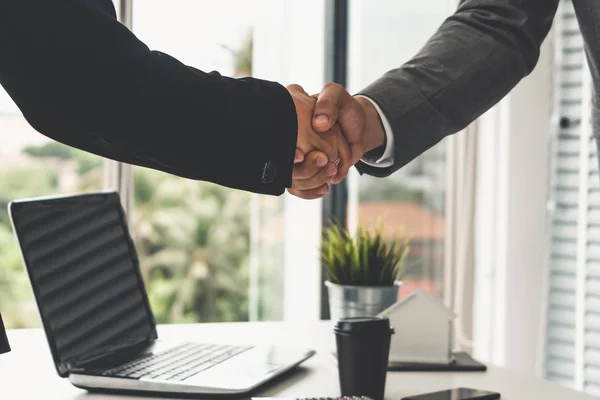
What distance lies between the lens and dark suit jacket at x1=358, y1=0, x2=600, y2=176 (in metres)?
1.42

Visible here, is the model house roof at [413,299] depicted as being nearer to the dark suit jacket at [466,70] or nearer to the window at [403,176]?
the dark suit jacket at [466,70]

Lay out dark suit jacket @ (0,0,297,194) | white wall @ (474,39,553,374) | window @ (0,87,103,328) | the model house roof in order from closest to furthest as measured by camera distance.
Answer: dark suit jacket @ (0,0,297,194), the model house roof, white wall @ (474,39,553,374), window @ (0,87,103,328)

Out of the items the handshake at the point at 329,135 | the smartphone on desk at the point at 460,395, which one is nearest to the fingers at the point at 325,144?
the handshake at the point at 329,135

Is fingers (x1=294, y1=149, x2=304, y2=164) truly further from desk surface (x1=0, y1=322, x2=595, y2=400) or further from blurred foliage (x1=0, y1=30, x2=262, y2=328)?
blurred foliage (x1=0, y1=30, x2=262, y2=328)

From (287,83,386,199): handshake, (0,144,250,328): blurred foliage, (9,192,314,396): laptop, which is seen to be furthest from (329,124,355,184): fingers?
(0,144,250,328): blurred foliage

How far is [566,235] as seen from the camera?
8.39 ft

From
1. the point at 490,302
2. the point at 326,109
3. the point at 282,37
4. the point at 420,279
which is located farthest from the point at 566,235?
the point at 326,109

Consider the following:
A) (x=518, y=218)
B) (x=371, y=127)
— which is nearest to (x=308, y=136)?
(x=371, y=127)

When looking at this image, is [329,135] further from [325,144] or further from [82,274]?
[82,274]

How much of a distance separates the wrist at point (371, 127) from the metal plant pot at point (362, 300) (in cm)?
26

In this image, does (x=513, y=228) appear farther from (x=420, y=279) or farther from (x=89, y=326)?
(x=89, y=326)

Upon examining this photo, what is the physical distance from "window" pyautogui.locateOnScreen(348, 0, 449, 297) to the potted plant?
1.45m

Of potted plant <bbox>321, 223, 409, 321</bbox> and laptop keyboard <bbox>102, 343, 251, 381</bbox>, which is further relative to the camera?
potted plant <bbox>321, 223, 409, 321</bbox>

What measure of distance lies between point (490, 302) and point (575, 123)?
25.0 inches
